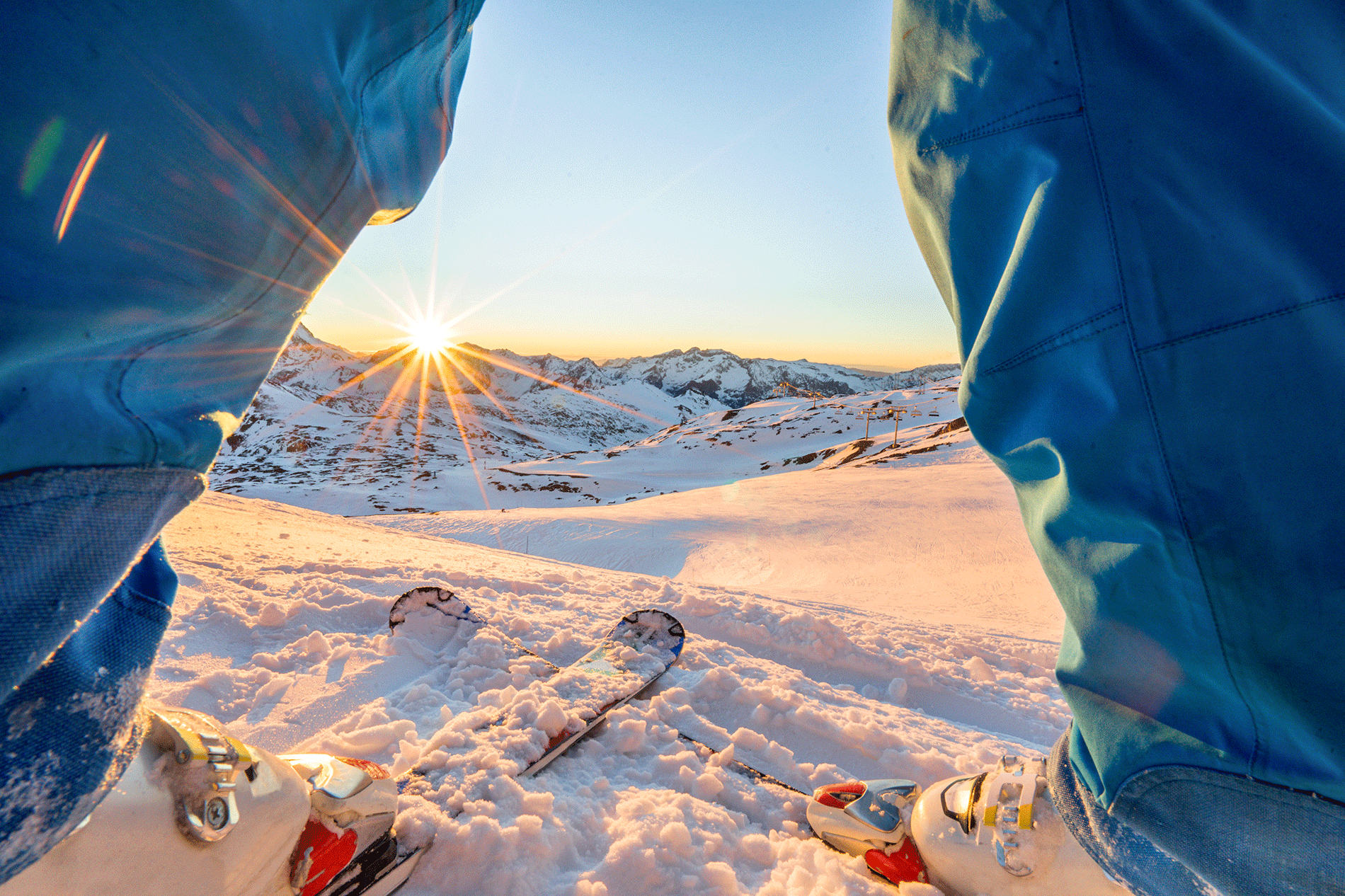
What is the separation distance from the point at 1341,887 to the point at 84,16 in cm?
215

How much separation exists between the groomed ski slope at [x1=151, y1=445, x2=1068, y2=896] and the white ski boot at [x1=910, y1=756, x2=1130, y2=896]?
23 cm

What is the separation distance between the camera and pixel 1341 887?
30.7 inches

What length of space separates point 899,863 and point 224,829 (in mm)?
1845

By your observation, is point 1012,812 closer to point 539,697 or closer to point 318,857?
point 539,697

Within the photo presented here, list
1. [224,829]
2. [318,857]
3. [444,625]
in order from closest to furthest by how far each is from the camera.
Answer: [224,829]
[318,857]
[444,625]

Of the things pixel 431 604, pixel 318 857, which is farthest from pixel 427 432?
pixel 318 857

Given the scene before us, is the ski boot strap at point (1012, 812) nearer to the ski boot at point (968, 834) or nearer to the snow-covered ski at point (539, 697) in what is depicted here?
the ski boot at point (968, 834)

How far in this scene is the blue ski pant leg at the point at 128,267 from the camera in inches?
24.2

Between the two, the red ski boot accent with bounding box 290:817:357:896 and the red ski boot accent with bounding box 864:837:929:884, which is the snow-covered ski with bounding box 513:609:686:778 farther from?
the red ski boot accent with bounding box 864:837:929:884

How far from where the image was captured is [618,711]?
234cm

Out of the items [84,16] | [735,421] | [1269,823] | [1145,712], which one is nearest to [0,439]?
[84,16]

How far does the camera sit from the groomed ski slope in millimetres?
1525

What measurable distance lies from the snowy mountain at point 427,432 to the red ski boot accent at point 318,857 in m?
1.95

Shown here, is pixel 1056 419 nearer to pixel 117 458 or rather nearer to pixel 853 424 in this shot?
pixel 117 458
